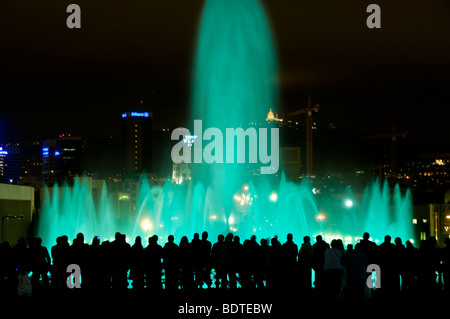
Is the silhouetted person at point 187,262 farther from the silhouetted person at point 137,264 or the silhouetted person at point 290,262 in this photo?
the silhouetted person at point 290,262

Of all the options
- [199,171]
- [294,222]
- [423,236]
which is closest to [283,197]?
[294,222]

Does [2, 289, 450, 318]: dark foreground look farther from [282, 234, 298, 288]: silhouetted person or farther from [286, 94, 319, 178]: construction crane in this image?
[286, 94, 319, 178]: construction crane

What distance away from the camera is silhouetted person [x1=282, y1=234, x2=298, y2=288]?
46.2 feet

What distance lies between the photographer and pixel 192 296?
44.4ft

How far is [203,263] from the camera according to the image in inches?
555

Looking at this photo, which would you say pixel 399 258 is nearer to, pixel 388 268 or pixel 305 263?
pixel 388 268

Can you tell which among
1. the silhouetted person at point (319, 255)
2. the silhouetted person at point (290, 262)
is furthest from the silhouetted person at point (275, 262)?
the silhouetted person at point (319, 255)

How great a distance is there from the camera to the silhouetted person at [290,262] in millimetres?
14086

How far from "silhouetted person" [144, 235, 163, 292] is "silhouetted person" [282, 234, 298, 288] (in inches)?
115

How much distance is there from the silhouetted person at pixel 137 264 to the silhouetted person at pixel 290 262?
131 inches

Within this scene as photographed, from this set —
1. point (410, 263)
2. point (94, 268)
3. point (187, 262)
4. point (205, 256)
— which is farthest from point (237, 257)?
point (410, 263)

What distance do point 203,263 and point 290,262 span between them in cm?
204

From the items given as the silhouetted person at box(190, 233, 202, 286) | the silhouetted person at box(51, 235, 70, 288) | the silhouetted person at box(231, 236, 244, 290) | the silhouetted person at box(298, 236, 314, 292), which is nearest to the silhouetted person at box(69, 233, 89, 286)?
the silhouetted person at box(51, 235, 70, 288)
